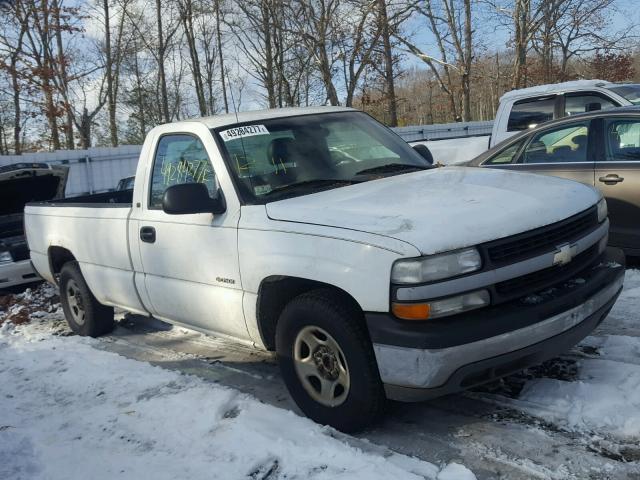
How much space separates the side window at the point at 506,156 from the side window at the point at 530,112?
2840mm

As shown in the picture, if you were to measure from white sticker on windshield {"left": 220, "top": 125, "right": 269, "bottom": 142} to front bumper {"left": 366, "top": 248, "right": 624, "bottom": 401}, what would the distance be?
1.73 meters

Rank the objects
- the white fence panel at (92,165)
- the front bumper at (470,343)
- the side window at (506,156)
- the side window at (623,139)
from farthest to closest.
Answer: the white fence panel at (92,165)
the side window at (506,156)
the side window at (623,139)
the front bumper at (470,343)

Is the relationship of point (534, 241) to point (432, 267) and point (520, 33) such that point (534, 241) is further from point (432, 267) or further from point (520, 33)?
point (520, 33)

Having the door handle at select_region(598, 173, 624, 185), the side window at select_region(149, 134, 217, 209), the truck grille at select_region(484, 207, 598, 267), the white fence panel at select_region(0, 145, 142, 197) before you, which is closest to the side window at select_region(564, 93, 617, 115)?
the door handle at select_region(598, 173, 624, 185)

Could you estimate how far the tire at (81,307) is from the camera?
18.6 feet

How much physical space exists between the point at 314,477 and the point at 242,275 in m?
1.30

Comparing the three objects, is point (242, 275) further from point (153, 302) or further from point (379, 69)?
point (379, 69)

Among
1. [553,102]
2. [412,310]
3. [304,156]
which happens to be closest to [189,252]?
[304,156]

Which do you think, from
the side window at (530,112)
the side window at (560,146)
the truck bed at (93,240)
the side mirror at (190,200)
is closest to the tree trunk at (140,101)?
the side window at (530,112)

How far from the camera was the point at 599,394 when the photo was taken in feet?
11.1

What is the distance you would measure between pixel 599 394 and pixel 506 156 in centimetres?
382

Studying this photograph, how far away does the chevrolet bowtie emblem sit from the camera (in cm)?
318

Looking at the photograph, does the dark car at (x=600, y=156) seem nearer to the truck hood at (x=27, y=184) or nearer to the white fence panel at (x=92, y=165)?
the truck hood at (x=27, y=184)

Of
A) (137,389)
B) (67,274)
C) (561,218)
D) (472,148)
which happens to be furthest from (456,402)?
(472,148)
